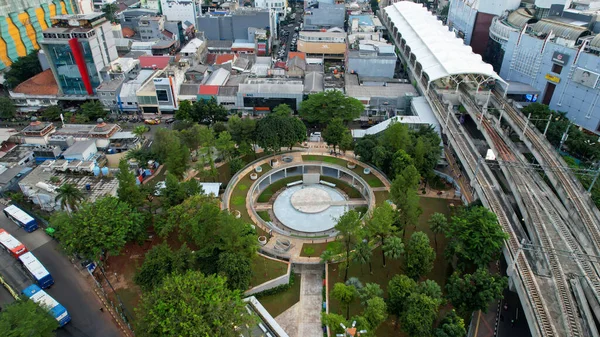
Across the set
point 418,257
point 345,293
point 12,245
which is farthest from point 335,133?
point 12,245

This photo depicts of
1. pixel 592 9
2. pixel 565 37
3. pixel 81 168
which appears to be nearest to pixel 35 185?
pixel 81 168

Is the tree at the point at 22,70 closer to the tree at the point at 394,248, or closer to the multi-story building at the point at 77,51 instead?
the multi-story building at the point at 77,51

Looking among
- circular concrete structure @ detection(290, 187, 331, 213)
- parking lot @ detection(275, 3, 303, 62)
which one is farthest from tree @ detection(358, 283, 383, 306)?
parking lot @ detection(275, 3, 303, 62)

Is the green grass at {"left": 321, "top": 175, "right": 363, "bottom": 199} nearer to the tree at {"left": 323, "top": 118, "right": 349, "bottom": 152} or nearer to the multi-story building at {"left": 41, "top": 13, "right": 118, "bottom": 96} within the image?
the tree at {"left": 323, "top": 118, "right": 349, "bottom": 152}

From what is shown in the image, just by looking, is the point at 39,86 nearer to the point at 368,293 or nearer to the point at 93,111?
the point at 93,111

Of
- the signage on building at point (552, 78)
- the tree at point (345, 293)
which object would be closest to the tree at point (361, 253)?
the tree at point (345, 293)

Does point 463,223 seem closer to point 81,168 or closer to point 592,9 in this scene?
point 81,168

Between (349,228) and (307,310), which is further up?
(349,228)
